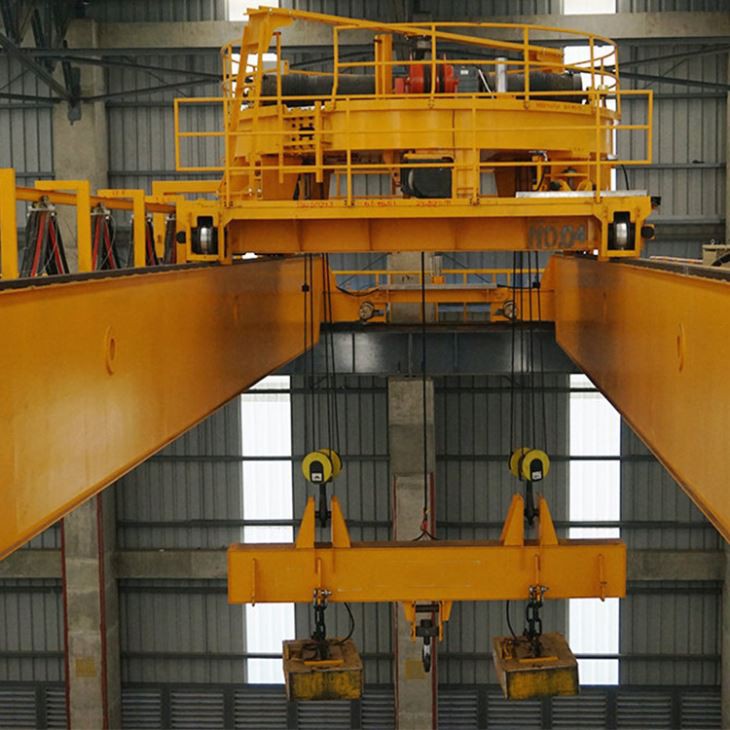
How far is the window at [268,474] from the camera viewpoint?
25.4 metres

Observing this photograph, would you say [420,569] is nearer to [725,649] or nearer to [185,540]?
Answer: [185,540]

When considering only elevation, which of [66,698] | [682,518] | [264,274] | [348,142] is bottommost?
[66,698]

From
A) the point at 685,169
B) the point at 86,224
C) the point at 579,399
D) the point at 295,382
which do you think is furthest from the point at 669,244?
the point at 86,224

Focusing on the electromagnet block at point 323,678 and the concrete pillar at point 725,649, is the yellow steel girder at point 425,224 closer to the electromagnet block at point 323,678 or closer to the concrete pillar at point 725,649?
the electromagnet block at point 323,678

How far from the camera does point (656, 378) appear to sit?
29.0 ft

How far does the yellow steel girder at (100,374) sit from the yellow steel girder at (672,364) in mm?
3830

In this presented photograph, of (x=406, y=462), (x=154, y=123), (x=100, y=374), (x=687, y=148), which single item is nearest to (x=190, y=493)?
(x=406, y=462)

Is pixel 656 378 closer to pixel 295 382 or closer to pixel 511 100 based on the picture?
pixel 511 100

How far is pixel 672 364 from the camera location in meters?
8.20

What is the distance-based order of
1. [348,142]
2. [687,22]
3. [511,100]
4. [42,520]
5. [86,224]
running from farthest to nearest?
[687,22] → [511,100] → [348,142] → [86,224] → [42,520]

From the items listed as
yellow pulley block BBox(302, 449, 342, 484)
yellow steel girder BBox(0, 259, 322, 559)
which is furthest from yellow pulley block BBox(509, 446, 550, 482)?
yellow steel girder BBox(0, 259, 322, 559)

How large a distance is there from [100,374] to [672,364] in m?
→ 3.97

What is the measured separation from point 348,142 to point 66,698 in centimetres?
1768

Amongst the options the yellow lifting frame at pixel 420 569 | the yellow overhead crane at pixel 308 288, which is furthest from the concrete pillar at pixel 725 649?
the yellow lifting frame at pixel 420 569
